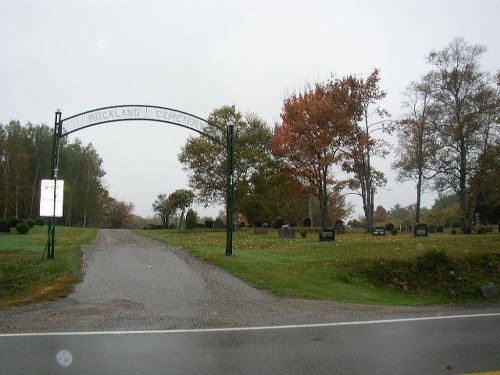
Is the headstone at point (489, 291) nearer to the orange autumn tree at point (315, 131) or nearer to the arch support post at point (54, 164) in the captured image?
the arch support post at point (54, 164)

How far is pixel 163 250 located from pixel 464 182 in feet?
83.9

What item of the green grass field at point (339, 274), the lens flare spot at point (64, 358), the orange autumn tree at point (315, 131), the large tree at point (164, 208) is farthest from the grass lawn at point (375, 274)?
the large tree at point (164, 208)

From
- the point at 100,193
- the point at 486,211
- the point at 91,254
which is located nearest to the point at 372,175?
the point at 486,211

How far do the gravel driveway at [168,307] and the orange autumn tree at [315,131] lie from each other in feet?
71.7

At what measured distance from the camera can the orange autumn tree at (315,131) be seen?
113 feet

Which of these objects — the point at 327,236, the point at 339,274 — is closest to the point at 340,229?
the point at 327,236

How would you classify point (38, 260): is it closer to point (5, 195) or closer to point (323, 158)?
point (323, 158)

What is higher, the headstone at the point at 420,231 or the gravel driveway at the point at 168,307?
the headstone at the point at 420,231

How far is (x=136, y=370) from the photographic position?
18.0 feet

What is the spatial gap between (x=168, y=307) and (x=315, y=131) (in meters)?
26.5

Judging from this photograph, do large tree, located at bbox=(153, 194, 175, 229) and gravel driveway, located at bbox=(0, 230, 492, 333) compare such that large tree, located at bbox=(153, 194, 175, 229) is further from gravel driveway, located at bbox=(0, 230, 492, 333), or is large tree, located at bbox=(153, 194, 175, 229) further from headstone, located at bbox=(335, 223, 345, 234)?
gravel driveway, located at bbox=(0, 230, 492, 333)

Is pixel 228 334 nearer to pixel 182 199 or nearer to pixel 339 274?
pixel 339 274

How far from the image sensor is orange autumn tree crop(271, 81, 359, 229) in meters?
34.3

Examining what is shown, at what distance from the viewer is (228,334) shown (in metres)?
7.45
